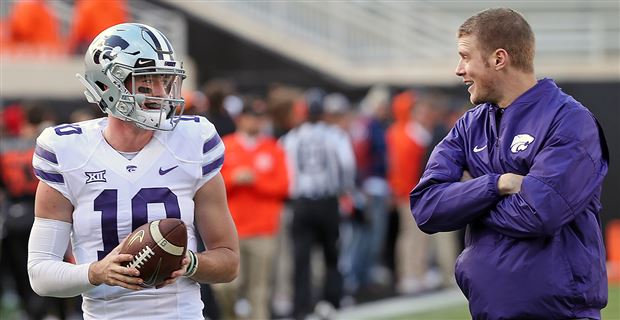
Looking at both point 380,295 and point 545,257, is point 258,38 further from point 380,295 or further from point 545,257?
point 545,257

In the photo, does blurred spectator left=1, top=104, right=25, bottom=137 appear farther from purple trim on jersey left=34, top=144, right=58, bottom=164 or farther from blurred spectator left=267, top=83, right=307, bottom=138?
purple trim on jersey left=34, top=144, right=58, bottom=164

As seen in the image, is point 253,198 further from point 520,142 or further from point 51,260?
point 520,142

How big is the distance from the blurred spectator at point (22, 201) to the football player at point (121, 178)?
19.3 ft

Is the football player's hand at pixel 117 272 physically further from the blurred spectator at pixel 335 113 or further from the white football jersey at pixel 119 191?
the blurred spectator at pixel 335 113

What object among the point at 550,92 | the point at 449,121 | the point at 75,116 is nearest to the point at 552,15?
the point at 449,121

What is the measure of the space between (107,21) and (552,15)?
8.63 meters

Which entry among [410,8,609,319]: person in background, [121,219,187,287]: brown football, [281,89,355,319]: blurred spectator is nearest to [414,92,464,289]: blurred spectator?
[281,89,355,319]: blurred spectator

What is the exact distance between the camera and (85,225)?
4391 mm

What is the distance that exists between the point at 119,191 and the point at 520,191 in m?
1.35

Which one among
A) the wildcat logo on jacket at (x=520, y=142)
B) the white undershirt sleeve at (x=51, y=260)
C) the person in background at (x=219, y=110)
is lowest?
the person in background at (x=219, y=110)

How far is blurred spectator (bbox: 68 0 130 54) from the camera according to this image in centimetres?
1514

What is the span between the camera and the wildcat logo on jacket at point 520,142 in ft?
14.5

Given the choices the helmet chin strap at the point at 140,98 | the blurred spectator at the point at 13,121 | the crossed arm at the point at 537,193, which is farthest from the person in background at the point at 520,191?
the blurred spectator at the point at 13,121

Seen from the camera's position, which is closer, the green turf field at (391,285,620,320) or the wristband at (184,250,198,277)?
the wristband at (184,250,198,277)
